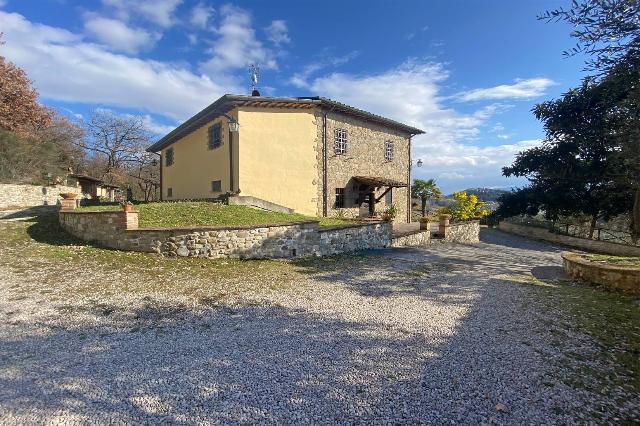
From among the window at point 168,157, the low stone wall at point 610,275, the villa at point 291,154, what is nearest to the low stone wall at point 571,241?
the villa at point 291,154

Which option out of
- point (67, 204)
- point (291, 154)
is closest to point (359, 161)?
point (291, 154)

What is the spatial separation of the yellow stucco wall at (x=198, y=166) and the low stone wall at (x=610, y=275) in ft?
41.4

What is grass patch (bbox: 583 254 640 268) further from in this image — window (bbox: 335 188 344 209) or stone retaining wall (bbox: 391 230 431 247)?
window (bbox: 335 188 344 209)

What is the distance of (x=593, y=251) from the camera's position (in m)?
17.3

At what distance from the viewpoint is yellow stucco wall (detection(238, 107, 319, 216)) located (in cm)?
1458

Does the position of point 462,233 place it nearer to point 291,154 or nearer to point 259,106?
point 291,154

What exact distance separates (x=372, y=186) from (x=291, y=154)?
19.2ft

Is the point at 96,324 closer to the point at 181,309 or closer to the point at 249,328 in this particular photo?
the point at 181,309

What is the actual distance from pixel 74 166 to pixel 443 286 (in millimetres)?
40156

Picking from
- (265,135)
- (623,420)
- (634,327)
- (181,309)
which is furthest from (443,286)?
(265,135)

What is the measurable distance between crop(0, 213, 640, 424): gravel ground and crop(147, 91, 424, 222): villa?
8.87 meters

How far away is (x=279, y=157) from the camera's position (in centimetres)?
1553

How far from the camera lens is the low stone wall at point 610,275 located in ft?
22.3

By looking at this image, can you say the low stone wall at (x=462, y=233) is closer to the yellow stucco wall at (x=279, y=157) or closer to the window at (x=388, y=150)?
the window at (x=388, y=150)
